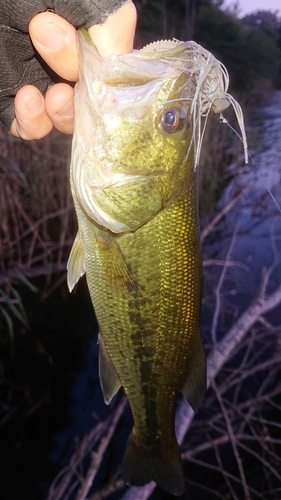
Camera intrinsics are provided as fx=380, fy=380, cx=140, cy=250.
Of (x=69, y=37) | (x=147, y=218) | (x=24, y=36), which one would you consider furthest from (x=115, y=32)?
(x=147, y=218)

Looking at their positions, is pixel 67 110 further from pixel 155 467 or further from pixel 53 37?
pixel 155 467

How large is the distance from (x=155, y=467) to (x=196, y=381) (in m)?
0.51

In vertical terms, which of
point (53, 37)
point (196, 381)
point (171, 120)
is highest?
point (53, 37)

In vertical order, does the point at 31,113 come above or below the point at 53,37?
below

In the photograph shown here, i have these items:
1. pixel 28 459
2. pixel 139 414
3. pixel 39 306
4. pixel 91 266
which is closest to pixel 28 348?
pixel 39 306

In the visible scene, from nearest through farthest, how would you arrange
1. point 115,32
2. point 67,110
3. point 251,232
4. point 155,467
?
point 115,32 → point 67,110 → point 155,467 → point 251,232

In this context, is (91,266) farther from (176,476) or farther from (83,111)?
(176,476)

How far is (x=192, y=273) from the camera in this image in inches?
59.8

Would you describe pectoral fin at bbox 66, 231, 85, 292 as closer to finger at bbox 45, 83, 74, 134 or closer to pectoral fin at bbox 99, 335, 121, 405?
pectoral fin at bbox 99, 335, 121, 405

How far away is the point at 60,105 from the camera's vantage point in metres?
1.60

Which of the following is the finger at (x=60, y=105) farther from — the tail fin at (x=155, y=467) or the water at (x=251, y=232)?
the water at (x=251, y=232)

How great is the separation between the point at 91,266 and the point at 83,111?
0.58 m

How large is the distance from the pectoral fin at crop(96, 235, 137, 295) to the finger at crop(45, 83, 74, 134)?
594 millimetres

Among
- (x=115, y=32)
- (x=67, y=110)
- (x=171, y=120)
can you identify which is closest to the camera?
(x=115, y=32)
